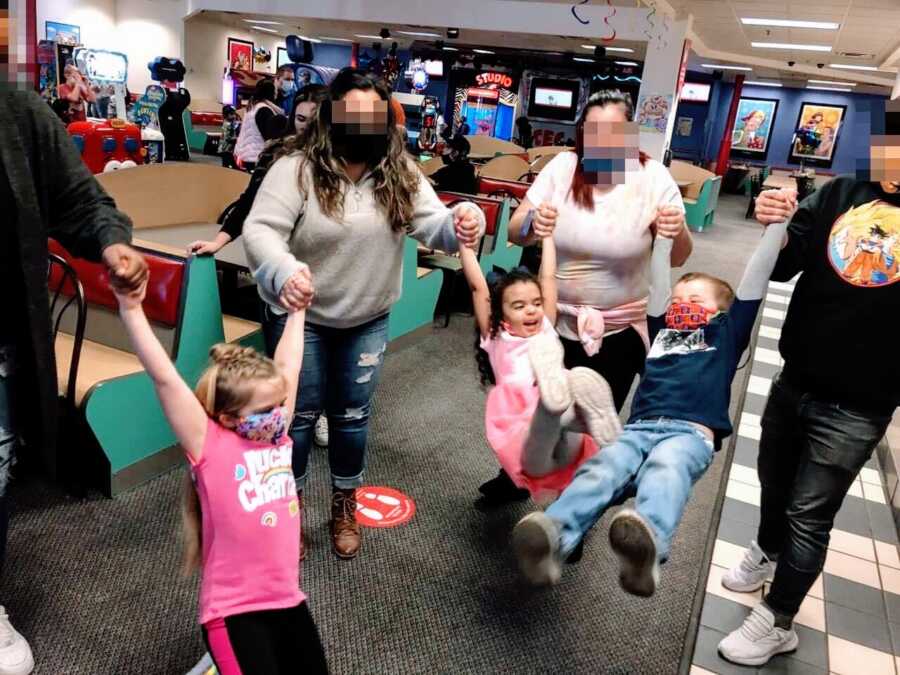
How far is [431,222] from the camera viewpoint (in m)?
2.07

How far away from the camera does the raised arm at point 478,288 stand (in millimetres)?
2025

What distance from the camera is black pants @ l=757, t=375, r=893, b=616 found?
1.79 m

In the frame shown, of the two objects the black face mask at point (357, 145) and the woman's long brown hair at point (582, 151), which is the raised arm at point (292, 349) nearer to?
the black face mask at point (357, 145)

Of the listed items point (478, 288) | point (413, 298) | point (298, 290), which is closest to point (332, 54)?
point (413, 298)

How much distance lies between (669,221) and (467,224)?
545 mm

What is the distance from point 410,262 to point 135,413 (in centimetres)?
203

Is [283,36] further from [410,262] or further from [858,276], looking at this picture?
[858,276]

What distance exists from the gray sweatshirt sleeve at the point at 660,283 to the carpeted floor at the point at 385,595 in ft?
3.50

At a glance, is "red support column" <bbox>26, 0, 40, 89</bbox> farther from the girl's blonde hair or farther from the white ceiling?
the white ceiling

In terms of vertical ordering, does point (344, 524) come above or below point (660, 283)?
below

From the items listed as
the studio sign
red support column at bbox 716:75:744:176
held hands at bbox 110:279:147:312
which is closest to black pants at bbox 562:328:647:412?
held hands at bbox 110:279:147:312

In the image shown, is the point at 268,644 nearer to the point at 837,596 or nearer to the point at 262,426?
the point at 262,426

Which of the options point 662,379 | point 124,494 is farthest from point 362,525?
point 662,379

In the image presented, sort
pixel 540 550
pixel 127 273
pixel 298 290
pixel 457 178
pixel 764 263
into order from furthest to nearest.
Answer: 1. pixel 457 178
2. pixel 764 263
3. pixel 298 290
4. pixel 540 550
5. pixel 127 273
